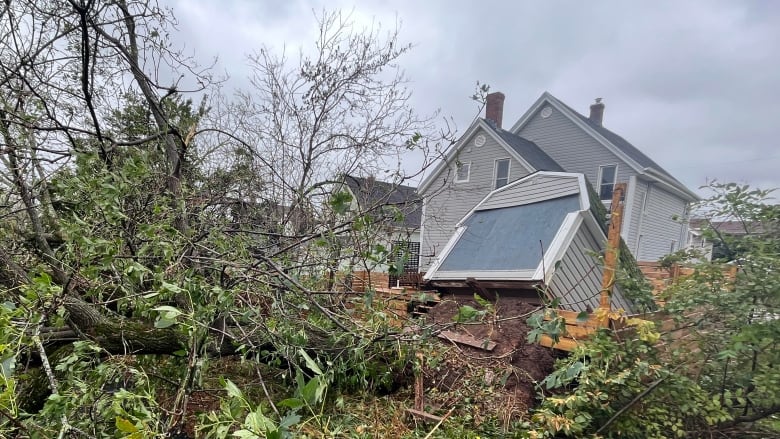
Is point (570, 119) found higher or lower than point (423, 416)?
higher

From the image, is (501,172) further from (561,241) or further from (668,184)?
(561,241)

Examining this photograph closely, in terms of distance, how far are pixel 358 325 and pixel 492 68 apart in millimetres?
8157

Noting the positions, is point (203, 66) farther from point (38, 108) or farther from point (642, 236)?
point (642, 236)

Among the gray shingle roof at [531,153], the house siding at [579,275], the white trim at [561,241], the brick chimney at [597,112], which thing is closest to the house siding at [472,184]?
the gray shingle roof at [531,153]

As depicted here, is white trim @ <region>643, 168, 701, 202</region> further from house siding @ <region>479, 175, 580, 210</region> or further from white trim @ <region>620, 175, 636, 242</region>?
house siding @ <region>479, 175, 580, 210</region>

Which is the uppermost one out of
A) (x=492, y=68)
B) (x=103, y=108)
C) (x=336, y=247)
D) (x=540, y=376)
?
(x=492, y=68)

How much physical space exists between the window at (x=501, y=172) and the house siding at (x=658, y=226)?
16.8 feet

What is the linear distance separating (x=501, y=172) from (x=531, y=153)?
53.5 inches

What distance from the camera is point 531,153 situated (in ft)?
42.1

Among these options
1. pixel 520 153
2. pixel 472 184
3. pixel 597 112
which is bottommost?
pixel 472 184

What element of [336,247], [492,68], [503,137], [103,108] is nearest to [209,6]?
[103,108]

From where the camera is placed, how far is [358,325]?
209cm

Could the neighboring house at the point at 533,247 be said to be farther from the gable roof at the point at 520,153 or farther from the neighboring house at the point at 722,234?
the gable roof at the point at 520,153

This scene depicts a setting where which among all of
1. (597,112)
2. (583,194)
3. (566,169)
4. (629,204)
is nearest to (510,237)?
(583,194)
